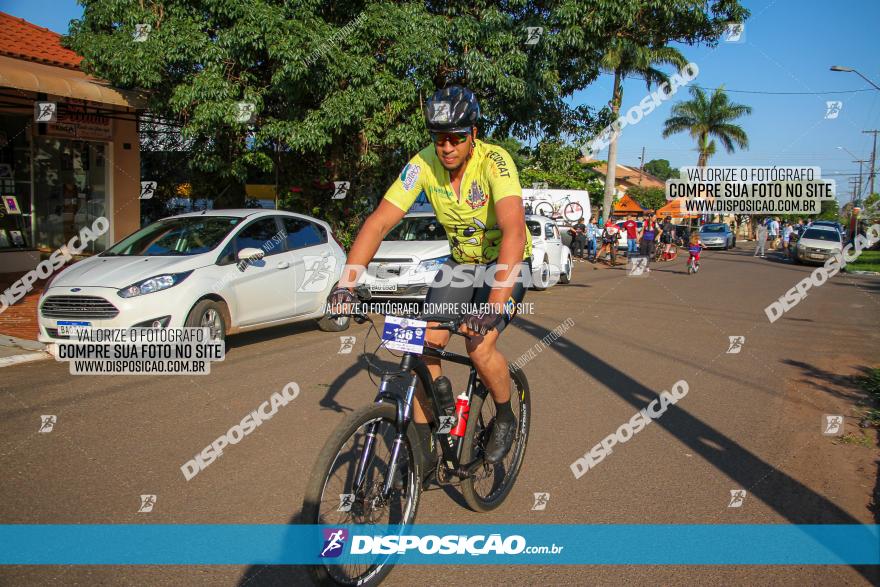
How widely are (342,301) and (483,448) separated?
1.37 metres

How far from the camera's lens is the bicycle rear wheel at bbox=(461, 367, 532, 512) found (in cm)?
397

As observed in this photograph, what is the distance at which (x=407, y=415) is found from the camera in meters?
3.34

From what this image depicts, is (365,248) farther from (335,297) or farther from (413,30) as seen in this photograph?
(413,30)

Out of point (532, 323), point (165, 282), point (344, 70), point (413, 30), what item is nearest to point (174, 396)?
point (165, 282)

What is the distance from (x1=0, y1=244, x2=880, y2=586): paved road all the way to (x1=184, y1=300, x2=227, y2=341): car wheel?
1.32 ft

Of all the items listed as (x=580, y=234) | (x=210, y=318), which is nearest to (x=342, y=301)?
→ (x=210, y=318)

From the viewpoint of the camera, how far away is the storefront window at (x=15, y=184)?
14406 millimetres

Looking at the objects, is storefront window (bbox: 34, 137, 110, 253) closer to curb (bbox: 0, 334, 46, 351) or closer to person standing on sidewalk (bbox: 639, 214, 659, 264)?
curb (bbox: 0, 334, 46, 351)

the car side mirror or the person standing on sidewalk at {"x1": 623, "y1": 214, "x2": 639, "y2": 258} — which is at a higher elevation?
the person standing on sidewalk at {"x1": 623, "y1": 214, "x2": 639, "y2": 258}

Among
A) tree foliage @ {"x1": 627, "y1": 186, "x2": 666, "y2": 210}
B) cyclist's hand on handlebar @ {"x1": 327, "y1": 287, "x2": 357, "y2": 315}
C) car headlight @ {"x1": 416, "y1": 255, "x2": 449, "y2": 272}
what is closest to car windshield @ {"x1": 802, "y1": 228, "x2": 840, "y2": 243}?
car headlight @ {"x1": 416, "y1": 255, "x2": 449, "y2": 272}

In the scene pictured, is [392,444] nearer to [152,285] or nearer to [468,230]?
[468,230]

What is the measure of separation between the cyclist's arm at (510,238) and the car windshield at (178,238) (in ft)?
18.5

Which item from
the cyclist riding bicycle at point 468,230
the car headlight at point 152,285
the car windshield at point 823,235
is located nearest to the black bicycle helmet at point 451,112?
the cyclist riding bicycle at point 468,230

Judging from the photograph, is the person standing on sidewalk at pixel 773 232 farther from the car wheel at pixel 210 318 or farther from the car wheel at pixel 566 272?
the car wheel at pixel 210 318
